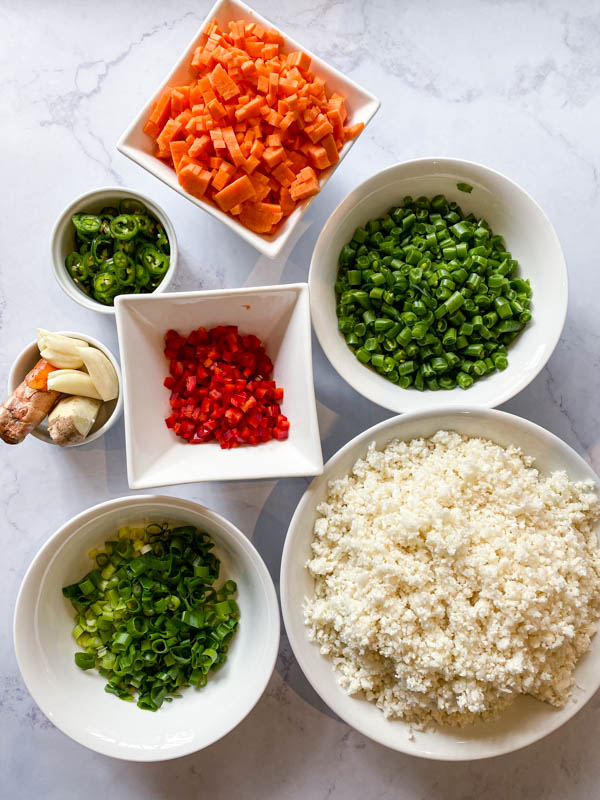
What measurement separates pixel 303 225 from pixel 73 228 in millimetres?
686

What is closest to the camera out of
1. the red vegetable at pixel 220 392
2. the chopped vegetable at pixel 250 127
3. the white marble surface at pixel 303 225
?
the chopped vegetable at pixel 250 127

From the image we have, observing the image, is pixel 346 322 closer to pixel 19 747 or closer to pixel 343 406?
pixel 343 406

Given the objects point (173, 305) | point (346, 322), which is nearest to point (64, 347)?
point (173, 305)

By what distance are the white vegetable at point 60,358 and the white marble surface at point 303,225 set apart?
28 centimetres

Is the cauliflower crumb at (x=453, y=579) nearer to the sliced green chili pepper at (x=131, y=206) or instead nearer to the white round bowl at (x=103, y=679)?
the white round bowl at (x=103, y=679)

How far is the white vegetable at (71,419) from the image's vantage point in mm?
1705

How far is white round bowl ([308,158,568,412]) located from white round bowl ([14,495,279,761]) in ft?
1.88

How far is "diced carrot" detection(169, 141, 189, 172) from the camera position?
1.66m

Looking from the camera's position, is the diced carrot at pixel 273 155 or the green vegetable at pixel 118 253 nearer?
the diced carrot at pixel 273 155

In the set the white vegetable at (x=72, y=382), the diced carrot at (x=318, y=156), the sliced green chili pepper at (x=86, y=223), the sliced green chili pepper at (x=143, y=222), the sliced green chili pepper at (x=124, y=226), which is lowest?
the white vegetable at (x=72, y=382)

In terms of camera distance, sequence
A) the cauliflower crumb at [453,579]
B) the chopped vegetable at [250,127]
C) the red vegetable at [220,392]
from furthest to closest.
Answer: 1. the red vegetable at [220,392]
2. the chopped vegetable at [250,127]
3. the cauliflower crumb at [453,579]

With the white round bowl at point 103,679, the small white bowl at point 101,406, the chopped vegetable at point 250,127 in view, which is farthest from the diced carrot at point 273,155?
the white round bowl at point 103,679

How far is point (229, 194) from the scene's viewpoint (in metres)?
1.65

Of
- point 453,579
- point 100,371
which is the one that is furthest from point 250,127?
point 453,579
